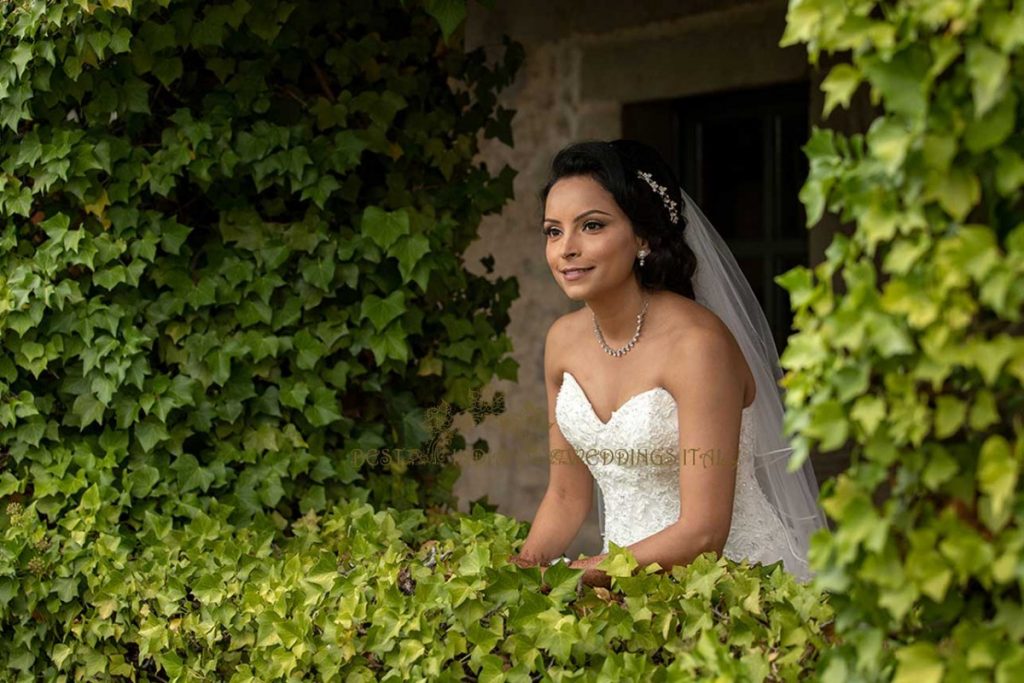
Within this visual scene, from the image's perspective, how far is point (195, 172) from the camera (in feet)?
12.1

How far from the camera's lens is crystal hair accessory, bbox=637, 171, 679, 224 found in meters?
3.31

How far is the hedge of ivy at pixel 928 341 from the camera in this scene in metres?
1.57

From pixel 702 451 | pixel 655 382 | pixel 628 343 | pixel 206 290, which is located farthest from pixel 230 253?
pixel 702 451

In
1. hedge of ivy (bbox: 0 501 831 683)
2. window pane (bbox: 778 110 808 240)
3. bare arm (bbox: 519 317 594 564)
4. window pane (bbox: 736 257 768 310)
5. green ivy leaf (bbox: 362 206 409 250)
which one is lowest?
hedge of ivy (bbox: 0 501 831 683)

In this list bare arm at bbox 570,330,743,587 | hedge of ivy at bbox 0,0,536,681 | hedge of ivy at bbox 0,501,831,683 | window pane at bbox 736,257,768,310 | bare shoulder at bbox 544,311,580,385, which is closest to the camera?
hedge of ivy at bbox 0,501,831,683

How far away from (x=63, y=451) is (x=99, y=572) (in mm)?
404

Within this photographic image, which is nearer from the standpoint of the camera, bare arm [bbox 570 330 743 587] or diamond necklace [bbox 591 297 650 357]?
bare arm [bbox 570 330 743 587]

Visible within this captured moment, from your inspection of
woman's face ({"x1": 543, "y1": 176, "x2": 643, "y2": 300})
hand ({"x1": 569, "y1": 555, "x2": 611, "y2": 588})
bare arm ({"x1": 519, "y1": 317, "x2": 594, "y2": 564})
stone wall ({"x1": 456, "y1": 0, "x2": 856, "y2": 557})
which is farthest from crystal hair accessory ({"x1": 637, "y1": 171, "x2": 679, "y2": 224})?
stone wall ({"x1": 456, "y1": 0, "x2": 856, "y2": 557})

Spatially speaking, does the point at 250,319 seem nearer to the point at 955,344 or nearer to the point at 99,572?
the point at 99,572

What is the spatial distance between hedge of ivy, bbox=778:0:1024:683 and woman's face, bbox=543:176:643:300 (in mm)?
1457

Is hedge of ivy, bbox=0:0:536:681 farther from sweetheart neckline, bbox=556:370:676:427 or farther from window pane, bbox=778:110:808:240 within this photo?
window pane, bbox=778:110:808:240

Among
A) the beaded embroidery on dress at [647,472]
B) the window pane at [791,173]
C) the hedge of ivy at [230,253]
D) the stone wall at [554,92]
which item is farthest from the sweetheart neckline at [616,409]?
the window pane at [791,173]

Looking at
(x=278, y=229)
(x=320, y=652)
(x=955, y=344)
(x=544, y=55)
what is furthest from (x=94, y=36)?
Result: (x=544, y=55)

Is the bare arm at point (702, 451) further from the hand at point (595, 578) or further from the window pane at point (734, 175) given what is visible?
the window pane at point (734, 175)
